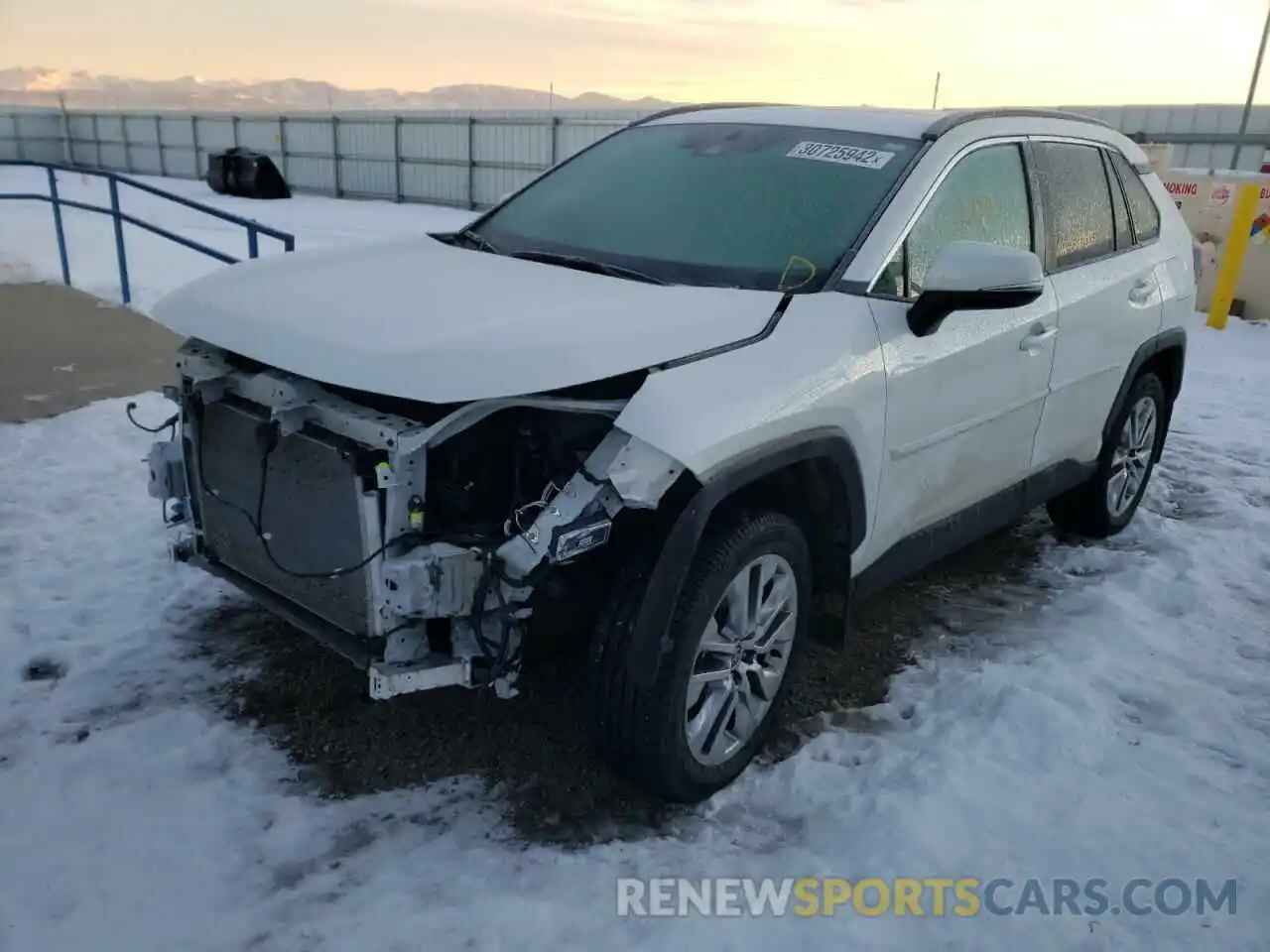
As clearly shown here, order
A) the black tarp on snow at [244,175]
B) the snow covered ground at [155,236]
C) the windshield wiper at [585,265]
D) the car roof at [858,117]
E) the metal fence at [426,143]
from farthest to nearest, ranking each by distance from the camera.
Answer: the black tarp on snow at [244,175], the metal fence at [426,143], the snow covered ground at [155,236], the car roof at [858,117], the windshield wiper at [585,265]

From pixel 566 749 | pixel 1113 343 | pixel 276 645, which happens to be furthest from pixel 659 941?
pixel 1113 343

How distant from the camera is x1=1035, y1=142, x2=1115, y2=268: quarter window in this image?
3998mm

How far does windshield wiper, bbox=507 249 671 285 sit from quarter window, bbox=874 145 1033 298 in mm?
712

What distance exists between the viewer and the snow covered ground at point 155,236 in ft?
35.9

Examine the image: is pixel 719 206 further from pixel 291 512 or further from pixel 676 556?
pixel 291 512

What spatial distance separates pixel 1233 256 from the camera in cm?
1089

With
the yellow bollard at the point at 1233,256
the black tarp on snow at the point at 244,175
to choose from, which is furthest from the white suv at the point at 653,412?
the black tarp on snow at the point at 244,175

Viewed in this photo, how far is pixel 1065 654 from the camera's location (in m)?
3.92

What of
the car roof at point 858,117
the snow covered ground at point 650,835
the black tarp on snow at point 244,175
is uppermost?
the car roof at point 858,117

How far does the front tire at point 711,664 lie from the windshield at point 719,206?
838mm

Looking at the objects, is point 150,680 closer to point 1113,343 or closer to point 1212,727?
point 1212,727

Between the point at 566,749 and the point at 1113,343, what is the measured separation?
286 centimetres

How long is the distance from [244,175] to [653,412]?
26.4 m

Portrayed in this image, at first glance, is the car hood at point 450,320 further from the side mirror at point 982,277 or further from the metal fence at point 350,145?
the metal fence at point 350,145
